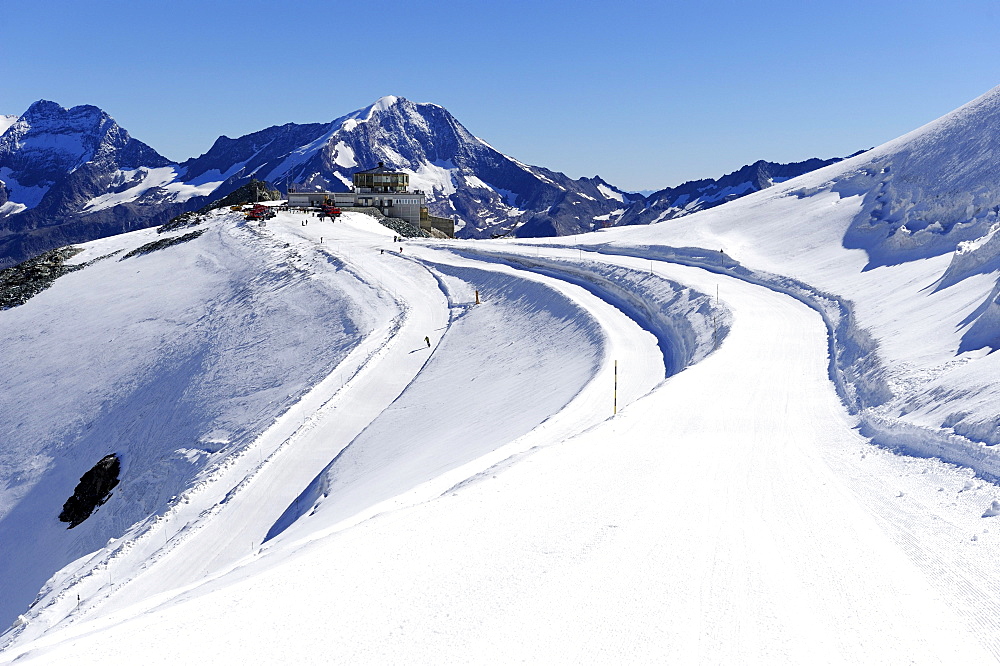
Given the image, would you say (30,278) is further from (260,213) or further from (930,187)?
(930,187)

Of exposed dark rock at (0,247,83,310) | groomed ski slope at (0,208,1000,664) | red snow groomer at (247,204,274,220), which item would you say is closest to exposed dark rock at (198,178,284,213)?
red snow groomer at (247,204,274,220)

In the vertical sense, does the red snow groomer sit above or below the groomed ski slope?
above

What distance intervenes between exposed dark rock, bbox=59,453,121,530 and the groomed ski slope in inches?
232

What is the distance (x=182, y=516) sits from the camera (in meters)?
21.7

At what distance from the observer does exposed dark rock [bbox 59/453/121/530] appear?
27.6 m

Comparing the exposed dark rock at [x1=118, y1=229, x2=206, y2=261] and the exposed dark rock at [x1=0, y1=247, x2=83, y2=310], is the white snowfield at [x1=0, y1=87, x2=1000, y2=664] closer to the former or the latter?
the exposed dark rock at [x1=0, y1=247, x2=83, y2=310]

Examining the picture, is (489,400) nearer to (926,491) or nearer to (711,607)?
(926,491)

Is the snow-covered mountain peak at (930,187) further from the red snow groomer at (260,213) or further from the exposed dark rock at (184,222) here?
the exposed dark rock at (184,222)

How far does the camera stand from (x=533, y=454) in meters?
14.0

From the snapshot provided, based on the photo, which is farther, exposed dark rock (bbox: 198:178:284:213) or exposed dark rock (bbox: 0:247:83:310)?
exposed dark rock (bbox: 198:178:284:213)

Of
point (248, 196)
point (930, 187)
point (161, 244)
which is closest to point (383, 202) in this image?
point (248, 196)

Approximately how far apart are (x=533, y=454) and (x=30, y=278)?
6277cm

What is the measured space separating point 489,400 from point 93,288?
45.1 m

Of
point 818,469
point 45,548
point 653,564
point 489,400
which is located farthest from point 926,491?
point 45,548
